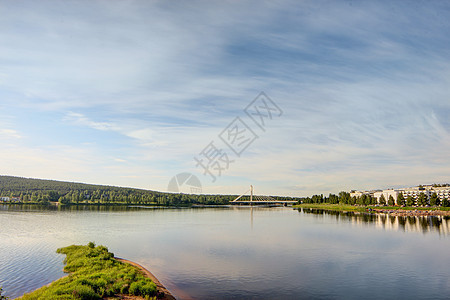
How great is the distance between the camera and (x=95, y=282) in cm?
1767

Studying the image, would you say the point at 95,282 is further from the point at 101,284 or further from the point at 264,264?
the point at 264,264

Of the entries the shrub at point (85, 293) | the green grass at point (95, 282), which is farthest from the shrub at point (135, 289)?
the shrub at point (85, 293)

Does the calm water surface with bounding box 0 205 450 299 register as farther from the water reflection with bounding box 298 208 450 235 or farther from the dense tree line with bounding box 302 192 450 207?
the dense tree line with bounding box 302 192 450 207

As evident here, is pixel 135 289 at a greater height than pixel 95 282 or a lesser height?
lesser

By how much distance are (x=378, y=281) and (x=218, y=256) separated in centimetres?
1444

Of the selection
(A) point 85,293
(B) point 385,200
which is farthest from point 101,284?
(B) point 385,200

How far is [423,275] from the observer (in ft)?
80.7

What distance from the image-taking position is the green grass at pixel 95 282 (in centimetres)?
1565

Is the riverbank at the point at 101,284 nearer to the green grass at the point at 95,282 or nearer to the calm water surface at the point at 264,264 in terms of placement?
the green grass at the point at 95,282

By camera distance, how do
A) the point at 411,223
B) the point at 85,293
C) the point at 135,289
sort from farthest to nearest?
the point at 411,223 < the point at 135,289 < the point at 85,293

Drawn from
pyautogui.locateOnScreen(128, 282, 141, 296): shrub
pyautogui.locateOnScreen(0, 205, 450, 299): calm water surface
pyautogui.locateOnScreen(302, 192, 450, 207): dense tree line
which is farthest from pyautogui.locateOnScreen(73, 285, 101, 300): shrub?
pyautogui.locateOnScreen(302, 192, 450, 207): dense tree line

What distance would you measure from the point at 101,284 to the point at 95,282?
383mm

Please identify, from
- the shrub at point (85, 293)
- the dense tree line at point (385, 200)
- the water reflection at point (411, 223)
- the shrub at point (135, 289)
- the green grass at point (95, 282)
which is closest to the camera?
the shrub at point (85, 293)

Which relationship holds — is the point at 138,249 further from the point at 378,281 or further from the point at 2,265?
the point at 378,281
